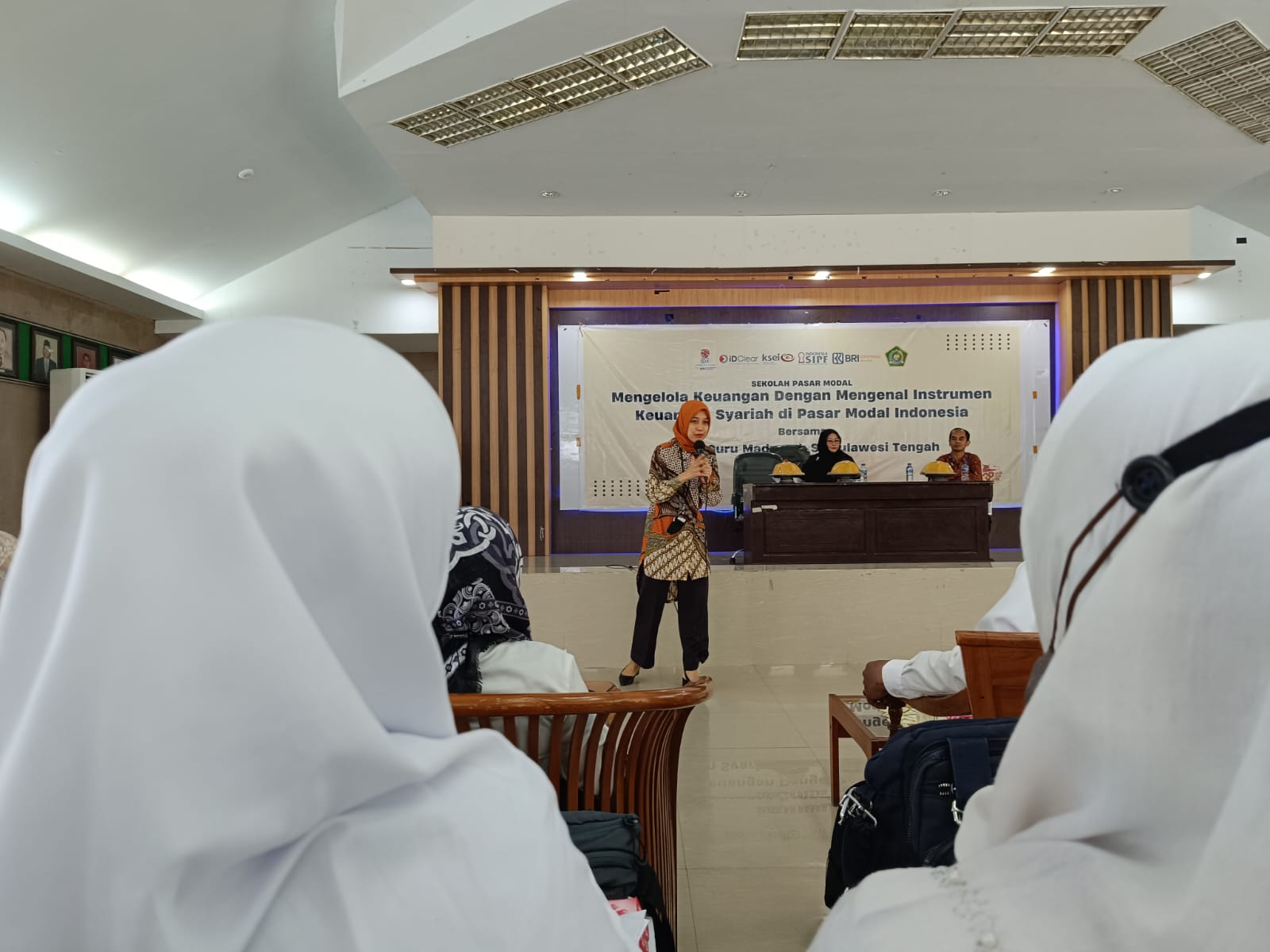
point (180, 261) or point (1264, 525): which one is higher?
point (180, 261)

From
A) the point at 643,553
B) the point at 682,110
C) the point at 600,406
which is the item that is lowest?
the point at 643,553

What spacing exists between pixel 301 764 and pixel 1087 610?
0.50 meters

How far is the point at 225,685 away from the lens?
524 mm

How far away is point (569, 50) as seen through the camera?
169 inches

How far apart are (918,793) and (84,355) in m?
8.12

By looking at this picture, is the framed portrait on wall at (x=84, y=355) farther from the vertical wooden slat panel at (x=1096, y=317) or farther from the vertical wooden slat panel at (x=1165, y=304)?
the vertical wooden slat panel at (x=1165, y=304)

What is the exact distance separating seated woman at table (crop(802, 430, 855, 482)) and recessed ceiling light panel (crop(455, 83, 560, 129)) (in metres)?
2.80

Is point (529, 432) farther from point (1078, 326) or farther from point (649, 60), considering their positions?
point (1078, 326)

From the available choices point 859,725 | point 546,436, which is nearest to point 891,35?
point 859,725

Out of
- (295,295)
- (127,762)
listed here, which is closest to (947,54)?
(127,762)

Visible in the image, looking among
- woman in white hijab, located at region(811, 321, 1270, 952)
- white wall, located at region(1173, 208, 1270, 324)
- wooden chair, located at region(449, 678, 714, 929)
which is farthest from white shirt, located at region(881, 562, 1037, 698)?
white wall, located at region(1173, 208, 1270, 324)

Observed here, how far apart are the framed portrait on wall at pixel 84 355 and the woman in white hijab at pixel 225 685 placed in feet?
26.3

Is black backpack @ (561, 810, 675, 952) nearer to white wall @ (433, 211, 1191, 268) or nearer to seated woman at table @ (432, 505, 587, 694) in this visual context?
seated woman at table @ (432, 505, 587, 694)

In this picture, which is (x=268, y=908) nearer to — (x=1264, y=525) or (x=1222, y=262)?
(x=1264, y=525)
